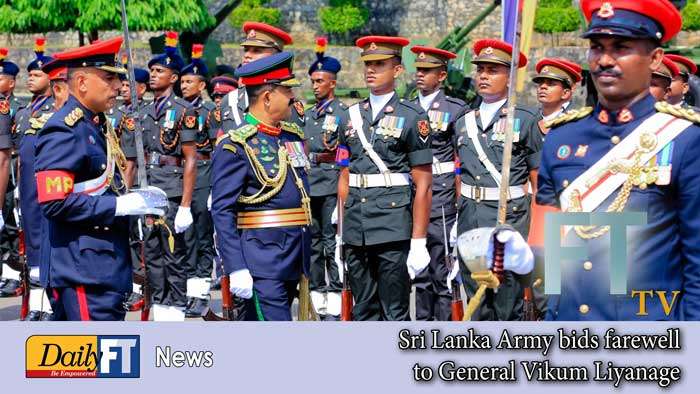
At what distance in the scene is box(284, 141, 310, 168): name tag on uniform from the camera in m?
7.44

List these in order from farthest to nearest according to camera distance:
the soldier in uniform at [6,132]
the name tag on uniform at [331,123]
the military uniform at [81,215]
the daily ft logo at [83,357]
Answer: the name tag on uniform at [331,123] → the soldier in uniform at [6,132] → the military uniform at [81,215] → the daily ft logo at [83,357]

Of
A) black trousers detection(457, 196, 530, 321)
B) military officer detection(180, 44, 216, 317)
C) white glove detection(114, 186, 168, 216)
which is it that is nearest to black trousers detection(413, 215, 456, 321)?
black trousers detection(457, 196, 530, 321)

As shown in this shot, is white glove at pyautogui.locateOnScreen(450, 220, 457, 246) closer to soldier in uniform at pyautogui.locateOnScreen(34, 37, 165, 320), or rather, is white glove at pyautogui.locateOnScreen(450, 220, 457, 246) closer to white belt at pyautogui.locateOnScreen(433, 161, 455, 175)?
white belt at pyautogui.locateOnScreen(433, 161, 455, 175)

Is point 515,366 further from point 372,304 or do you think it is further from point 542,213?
point 372,304

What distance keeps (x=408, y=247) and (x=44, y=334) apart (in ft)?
14.5

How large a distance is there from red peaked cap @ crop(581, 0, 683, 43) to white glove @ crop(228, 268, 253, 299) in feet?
8.91

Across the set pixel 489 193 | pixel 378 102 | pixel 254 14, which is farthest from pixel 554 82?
pixel 254 14

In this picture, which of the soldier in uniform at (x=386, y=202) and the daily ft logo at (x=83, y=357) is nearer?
the daily ft logo at (x=83, y=357)

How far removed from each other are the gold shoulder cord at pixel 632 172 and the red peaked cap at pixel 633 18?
14.8 inches

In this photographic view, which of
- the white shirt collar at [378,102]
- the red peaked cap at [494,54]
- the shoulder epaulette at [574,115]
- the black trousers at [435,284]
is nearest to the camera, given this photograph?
the shoulder epaulette at [574,115]

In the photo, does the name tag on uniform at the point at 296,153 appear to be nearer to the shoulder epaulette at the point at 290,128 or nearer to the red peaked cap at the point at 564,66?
the shoulder epaulette at the point at 290,128

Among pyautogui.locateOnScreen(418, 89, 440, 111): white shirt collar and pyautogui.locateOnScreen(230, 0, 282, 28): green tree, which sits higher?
pyautogui.locateOnScreen(418, 89, 440, 111): white shirt collar

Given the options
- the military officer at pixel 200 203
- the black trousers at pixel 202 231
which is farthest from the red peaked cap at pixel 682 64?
the black trousers at pixel 202 231

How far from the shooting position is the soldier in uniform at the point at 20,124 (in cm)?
1171
